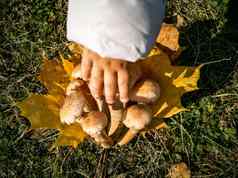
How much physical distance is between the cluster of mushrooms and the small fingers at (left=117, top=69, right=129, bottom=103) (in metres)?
0.11

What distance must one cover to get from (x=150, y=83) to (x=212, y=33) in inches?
32.8

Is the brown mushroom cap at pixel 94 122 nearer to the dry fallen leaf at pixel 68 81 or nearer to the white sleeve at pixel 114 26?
the dry fallen leaf at pixel 68 81

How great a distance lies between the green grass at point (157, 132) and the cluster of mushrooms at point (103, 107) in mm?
443

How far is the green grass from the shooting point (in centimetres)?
242

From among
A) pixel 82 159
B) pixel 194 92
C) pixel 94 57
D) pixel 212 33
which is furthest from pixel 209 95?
pixel 94 57

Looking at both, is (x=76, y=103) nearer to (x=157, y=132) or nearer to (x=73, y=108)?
(x=73, y=108)

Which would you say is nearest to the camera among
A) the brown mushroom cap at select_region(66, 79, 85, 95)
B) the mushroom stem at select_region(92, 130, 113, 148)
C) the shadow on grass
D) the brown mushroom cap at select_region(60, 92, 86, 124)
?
the brown mushroom cap at select_region(60, 92, 86, 124)

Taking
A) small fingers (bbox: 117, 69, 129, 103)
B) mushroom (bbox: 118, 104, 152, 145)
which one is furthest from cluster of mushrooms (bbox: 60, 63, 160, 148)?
small fingers (bbox: 117, 69, 129, 103)

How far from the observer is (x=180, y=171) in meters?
2.37

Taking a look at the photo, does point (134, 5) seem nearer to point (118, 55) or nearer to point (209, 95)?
point (118, 55)

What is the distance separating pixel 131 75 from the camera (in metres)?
1.90

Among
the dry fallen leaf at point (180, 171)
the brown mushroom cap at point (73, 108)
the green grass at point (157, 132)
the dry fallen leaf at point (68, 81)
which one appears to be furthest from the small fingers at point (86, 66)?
the dry fallen leaf at point (180, 171)

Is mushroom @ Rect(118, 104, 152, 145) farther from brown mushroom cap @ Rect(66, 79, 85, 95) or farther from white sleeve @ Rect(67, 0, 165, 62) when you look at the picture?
white sleeve @ Rect(67, 0, 165, 62)

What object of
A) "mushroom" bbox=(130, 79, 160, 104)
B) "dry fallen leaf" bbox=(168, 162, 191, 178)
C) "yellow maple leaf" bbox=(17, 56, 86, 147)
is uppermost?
"mushroom" bbox=(130, 79, 160, 104)
